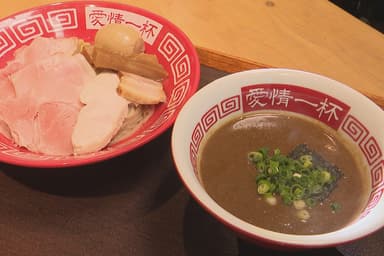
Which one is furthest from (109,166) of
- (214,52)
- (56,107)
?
(214,52)

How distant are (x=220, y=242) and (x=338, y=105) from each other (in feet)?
1.25

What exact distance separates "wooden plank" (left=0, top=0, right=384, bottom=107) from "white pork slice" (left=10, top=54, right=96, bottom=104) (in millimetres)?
381

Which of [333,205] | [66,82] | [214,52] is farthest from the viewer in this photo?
[214,52]

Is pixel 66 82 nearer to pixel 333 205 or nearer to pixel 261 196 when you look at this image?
pixel 261 196

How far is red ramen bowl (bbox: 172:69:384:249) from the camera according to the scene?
75 cm

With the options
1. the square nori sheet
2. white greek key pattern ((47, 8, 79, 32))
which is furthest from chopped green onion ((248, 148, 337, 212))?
white greek key pattern ((47, 8, 79, 32))

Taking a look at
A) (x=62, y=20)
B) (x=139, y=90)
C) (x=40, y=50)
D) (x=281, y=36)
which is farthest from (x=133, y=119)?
(x=281, y=36)

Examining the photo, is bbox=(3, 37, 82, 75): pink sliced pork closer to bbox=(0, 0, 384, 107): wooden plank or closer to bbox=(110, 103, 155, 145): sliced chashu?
bbox=(110, 103, 155, 145): sliced chashu

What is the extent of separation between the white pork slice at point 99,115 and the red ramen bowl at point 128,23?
0.04 m

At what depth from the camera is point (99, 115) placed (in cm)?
104

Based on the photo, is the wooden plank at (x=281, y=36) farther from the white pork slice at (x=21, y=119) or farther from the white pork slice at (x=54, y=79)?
the white pork slice at (x=21, y=119)

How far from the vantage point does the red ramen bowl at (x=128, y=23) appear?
109 cm

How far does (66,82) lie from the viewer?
3.70ft

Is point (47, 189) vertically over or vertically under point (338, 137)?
under
